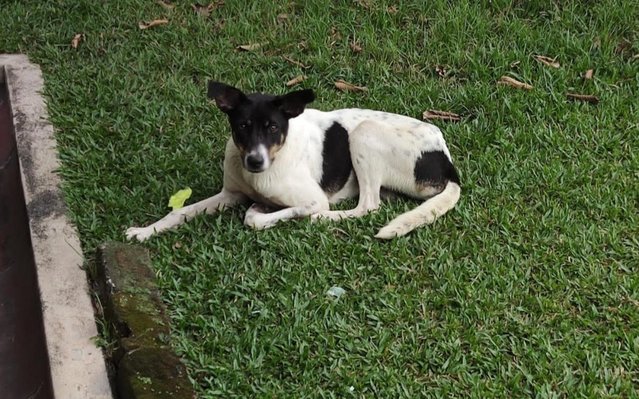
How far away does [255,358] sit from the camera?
4.04 meters

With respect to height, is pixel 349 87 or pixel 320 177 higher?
pixel 320 177

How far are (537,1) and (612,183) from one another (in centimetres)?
250

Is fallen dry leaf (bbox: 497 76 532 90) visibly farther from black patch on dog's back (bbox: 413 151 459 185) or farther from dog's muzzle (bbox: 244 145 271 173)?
dog's muzzle (bbox: 244 145 271 173)

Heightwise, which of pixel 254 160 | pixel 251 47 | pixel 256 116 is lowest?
pixel 251 47

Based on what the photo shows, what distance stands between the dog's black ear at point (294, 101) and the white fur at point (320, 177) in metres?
0.23

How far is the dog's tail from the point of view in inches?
192

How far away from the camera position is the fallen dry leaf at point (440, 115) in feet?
20.3

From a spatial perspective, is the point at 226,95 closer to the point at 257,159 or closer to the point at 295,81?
the point at 257,159

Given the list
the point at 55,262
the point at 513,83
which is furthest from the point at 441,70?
the point at 55,262

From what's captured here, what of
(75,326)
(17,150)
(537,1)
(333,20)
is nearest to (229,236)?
(75,326)

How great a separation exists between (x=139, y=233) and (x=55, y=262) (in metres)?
0.52

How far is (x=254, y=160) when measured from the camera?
4.76 metres

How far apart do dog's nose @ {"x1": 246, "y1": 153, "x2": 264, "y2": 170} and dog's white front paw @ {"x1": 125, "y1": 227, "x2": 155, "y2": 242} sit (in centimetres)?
73

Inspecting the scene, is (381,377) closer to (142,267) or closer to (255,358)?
(255,358)
